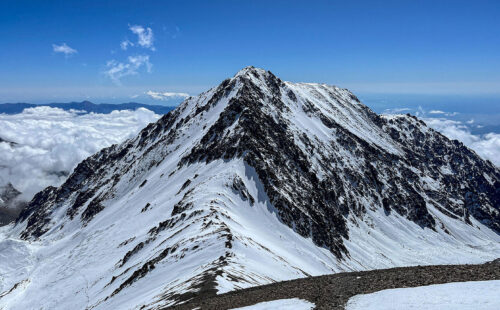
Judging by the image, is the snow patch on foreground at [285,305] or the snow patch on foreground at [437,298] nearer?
the snow patch on foreground at [437,298]

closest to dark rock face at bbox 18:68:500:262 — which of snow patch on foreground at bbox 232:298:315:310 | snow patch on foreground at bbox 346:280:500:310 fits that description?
snow patch on foreground at bbox 232:298:315:310

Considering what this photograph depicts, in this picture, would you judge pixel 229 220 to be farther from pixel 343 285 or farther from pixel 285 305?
pixel 285 305

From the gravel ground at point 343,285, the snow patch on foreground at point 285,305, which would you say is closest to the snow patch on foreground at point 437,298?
the gravel ground at point 343,285

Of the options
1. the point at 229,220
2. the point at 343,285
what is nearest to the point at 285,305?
the point at 343,285

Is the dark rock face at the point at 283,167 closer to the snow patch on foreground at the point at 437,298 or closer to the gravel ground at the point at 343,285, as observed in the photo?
the gravel ground at the point at 343,285

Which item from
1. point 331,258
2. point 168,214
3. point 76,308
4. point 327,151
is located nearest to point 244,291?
point 76,308
